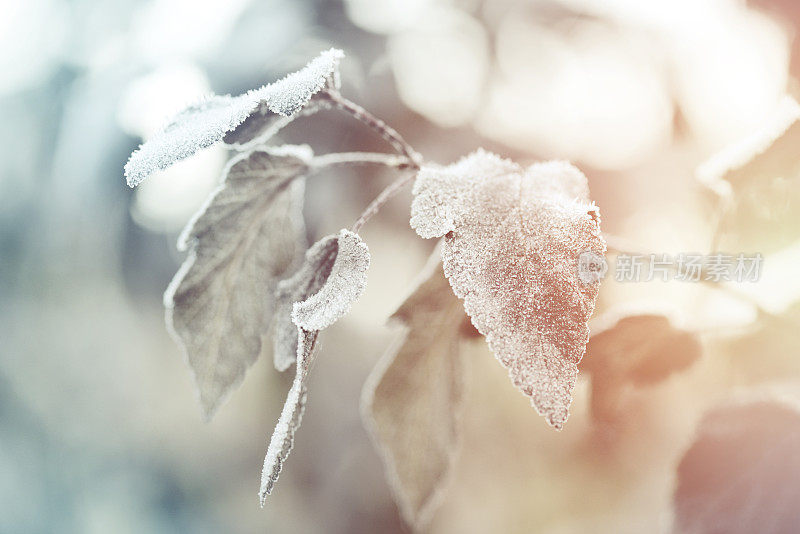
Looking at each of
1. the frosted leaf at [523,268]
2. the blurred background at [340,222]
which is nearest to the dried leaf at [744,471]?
the blurred background at [340,222]

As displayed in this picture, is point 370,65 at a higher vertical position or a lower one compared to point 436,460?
higher

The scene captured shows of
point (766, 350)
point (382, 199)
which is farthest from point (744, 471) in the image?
point (382, 199)

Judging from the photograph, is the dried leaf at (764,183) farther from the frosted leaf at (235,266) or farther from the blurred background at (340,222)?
the frosted leaf at (235,266)

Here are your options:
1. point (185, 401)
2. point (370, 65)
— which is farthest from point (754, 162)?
point (185, 401)

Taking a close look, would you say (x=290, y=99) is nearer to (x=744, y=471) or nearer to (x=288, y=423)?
(x=288, y=423)

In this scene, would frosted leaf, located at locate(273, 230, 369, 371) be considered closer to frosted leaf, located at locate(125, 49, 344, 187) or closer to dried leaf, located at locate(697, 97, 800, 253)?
frosted leaf, located at locate(125, 49, 344, 187)

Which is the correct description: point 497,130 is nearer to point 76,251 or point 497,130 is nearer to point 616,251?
point 616,251
